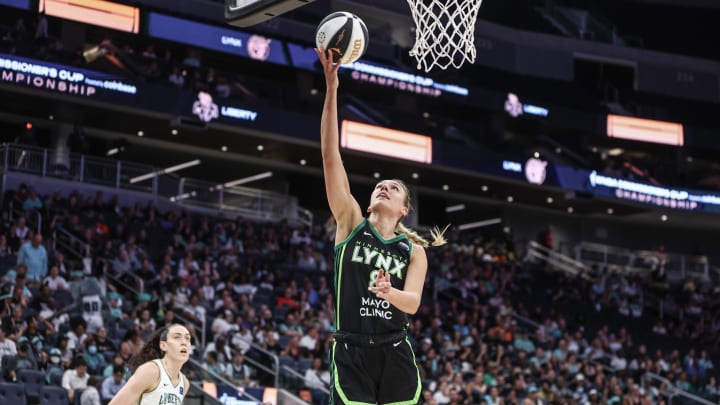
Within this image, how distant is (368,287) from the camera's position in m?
6.32

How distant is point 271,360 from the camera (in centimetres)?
1898

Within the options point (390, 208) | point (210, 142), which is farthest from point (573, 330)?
point (390, 208)

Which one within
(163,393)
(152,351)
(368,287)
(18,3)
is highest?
(18,3)

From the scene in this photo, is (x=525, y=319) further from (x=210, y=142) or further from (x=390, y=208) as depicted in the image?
(x=390, y=208)

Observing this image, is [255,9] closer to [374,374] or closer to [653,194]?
[374,374]

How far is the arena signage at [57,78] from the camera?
80.1ft

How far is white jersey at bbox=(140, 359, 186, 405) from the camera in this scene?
7.55 metres

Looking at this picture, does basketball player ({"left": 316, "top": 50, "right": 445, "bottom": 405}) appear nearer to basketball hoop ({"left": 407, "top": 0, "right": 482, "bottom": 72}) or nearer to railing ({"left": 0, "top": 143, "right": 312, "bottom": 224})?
basketball hoop ({"left": 407, "top": 0, "right": 482, "bottom": 72})

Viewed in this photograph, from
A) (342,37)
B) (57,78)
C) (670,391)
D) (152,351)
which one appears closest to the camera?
(342,37)

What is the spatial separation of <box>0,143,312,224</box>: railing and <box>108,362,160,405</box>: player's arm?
18471 millimetres

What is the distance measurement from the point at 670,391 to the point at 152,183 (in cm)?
1289

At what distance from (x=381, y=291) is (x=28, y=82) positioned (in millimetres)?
20399

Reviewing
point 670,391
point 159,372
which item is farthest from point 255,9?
point 670,391

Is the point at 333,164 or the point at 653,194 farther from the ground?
the point at 653,194
